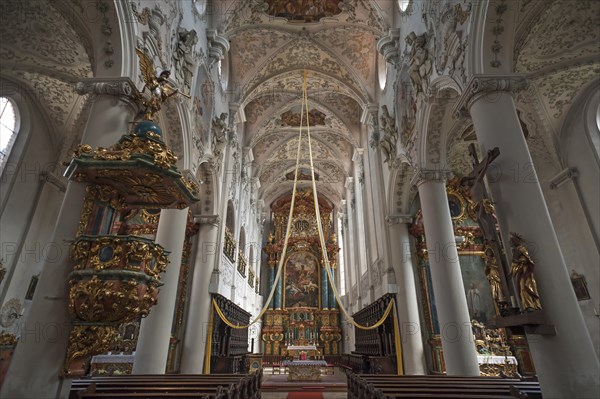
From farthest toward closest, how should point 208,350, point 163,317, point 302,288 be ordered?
point 302,288
point 208,350
point 163,317

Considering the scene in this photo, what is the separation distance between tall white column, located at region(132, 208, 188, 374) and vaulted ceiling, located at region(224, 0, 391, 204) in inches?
286

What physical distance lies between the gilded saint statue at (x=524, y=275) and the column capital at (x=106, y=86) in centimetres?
589

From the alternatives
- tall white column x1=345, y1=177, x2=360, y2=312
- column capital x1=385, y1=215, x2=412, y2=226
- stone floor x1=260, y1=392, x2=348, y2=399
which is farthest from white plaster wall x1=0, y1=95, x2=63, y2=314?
tall white column x1=345, y1=177, x2=360, y2=312

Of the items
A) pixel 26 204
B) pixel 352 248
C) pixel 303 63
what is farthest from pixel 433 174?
pixel 352 248

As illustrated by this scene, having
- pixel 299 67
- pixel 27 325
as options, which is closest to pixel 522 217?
pixel 27 325

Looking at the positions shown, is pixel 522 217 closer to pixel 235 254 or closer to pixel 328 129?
pixel 235 254

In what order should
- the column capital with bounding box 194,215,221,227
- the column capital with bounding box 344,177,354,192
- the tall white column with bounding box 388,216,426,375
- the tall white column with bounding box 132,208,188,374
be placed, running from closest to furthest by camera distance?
the tall white column with bounding box 132,208,188,374
the tall white column with bounding box 388,216,426,375
the column capital with bounding box 194,215,221,227
the column capital with bounding box 344,177,354,192

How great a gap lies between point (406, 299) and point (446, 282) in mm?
3097

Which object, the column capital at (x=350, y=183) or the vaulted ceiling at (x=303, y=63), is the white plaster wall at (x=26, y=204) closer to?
the vaulted ceiling at (x=303, y=63)

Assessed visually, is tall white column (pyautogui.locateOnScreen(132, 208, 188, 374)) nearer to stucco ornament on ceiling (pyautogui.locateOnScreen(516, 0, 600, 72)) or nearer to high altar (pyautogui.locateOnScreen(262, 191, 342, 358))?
stucco ornament on ceiling (pyautogui.locateOnScreen(516, 0, 600, 72))

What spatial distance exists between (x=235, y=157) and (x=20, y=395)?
38.9 ft

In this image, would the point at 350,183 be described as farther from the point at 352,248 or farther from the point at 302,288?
the point at 302,288

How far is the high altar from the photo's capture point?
21219mm

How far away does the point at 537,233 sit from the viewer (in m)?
4.45
